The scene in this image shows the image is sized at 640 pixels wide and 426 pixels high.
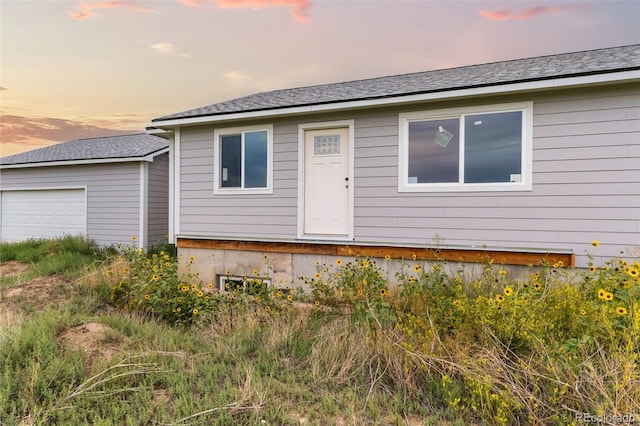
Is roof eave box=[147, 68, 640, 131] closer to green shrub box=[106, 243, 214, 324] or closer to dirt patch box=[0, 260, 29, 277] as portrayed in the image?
green shrub box=[106, 243, 214, 324]

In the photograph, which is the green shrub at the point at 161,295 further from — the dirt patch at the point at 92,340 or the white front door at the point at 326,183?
the white front door at the point at 326,183

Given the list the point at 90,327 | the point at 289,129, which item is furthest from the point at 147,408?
the point at 289,129

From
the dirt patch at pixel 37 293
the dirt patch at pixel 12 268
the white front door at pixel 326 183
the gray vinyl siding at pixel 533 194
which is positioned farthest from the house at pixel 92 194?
the white front door at pixel 326 183

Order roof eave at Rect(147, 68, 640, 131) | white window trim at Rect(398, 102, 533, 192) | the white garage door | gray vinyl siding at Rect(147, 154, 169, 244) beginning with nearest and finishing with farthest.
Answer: roof eave at Rect(147, 68, 640, 131) < white window trim at Rect(398, 102, 533, 192) < gray vinyl siding at Rect(147, 154, 169, 244) < the white garage door

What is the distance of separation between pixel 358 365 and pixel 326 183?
427 centimetres

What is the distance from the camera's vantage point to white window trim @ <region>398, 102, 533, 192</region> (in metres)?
5.56

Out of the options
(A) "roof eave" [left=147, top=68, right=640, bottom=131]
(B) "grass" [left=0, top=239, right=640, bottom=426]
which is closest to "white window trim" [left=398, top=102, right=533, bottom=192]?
(A) "roof eave" [left=147, top=68, right=640, bottom=131]

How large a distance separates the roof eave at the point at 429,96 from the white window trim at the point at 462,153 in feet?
1.00

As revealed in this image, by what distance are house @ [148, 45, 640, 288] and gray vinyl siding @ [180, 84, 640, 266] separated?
0.06ft

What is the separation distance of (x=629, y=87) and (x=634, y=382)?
4.72 meters

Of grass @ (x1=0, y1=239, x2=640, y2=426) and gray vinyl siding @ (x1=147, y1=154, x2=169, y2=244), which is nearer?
grass @ (x1=0, y1=239, x2=640, y2=426)

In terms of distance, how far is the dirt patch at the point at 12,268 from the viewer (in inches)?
353

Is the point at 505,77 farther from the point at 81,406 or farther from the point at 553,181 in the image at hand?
the point at 81,406

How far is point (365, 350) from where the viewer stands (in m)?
3.45
